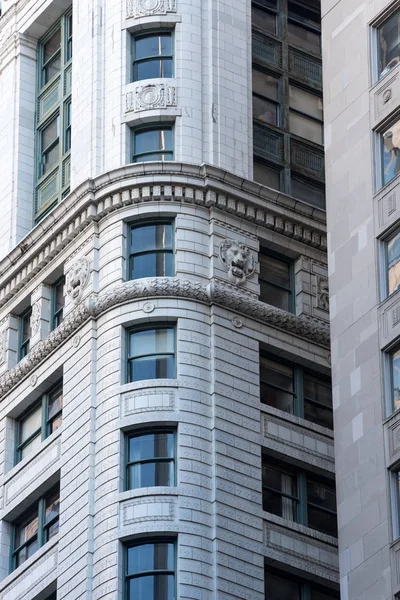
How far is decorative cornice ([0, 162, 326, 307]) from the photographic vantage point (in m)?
73.8

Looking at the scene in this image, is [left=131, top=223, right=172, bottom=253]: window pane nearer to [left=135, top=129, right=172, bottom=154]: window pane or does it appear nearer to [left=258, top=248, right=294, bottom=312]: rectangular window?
[left=135, top=129, right=172, bottom=154]: window pane

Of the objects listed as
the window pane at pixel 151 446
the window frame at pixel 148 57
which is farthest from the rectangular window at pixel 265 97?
the window pane at pixel 151 446

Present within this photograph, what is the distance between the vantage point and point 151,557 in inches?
2628

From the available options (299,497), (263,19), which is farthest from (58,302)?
(263,19)

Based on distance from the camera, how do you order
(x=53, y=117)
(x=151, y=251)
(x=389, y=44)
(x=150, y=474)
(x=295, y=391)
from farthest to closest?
(x=53, y=117), (x=295, y=391), (x=151, y=251), (x=150, y=474), (x=389, y=44)

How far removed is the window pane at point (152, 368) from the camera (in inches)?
2778

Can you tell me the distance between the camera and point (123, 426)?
227 ft

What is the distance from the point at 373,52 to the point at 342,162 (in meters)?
3.43

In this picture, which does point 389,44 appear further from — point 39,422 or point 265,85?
point 39,422

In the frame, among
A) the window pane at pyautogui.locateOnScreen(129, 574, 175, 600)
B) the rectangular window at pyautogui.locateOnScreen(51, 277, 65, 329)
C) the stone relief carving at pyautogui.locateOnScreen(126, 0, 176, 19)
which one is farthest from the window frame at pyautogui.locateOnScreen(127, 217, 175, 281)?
the window pane at pyautogui.locateOnScreen(129, 574, 175, 600)

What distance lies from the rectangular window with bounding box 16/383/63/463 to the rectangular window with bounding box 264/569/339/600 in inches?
374

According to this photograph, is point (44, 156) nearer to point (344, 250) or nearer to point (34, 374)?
point (34, 374)

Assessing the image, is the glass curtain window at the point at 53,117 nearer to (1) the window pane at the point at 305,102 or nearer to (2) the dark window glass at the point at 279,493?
(1) the window pane at the point at 305,102

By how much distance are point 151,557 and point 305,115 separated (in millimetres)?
21096
